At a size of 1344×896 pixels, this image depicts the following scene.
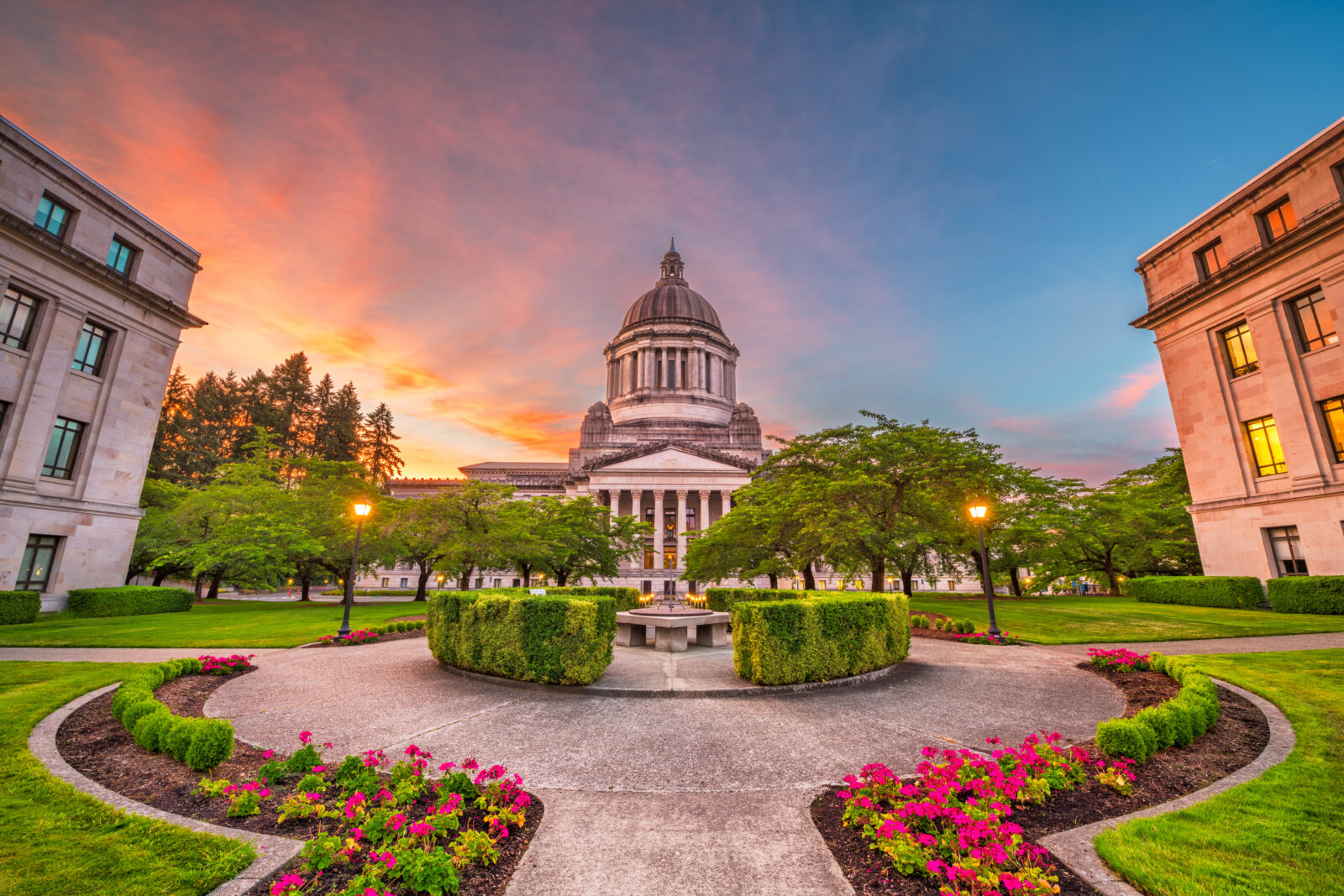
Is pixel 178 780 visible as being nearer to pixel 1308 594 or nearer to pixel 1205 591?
pixel 1308 594

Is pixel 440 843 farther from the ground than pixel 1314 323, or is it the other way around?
pixel 1314 323

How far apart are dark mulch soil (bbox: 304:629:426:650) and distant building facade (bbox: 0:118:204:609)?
15.6 m

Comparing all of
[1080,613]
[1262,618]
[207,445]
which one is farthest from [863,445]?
[207,445]

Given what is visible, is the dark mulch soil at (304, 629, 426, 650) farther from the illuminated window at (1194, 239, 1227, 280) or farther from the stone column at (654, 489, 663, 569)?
the illuminated window at (1194, 239, 1227, 280)

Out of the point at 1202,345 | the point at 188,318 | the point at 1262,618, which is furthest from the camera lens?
the point at 188,318

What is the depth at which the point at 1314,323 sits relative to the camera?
2181 cm

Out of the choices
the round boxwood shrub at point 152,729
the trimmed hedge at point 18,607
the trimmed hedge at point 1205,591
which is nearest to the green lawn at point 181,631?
the trimmed hedge at point 18,607

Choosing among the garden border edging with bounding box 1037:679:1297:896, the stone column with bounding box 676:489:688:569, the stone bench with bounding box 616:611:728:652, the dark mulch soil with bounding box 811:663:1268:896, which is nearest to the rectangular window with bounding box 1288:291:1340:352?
the dark mulch soil with bounding box 811:663:1268:896

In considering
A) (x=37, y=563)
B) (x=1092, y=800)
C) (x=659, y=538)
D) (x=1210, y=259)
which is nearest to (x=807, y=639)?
(x=1092, y=800)

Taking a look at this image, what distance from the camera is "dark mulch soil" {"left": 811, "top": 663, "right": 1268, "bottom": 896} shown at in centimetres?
404

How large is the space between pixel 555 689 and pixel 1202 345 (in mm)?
32957

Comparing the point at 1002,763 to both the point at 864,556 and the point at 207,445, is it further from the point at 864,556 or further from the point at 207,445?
the point at 207,445

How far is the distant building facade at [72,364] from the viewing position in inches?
824

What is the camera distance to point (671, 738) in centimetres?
747
